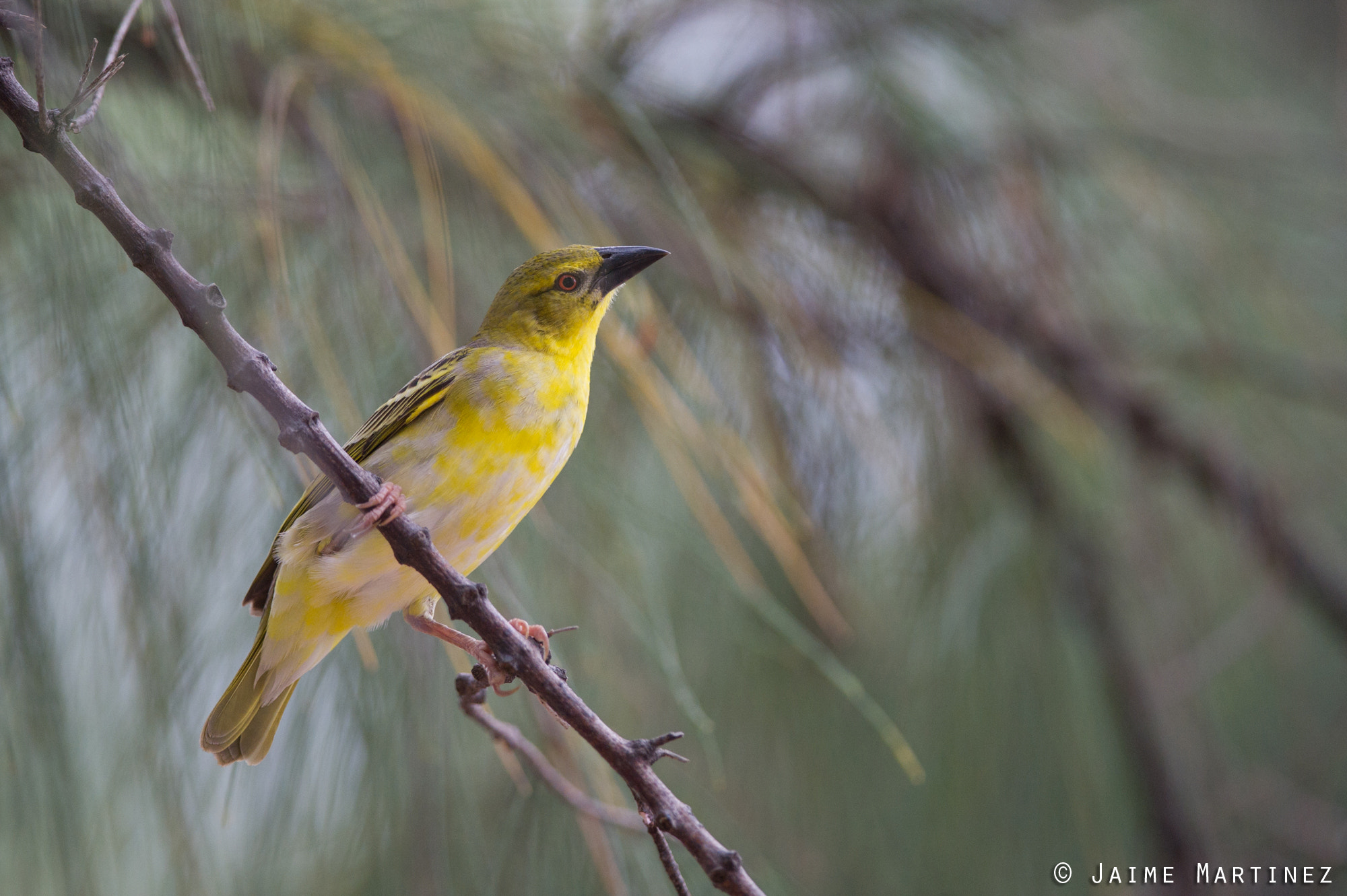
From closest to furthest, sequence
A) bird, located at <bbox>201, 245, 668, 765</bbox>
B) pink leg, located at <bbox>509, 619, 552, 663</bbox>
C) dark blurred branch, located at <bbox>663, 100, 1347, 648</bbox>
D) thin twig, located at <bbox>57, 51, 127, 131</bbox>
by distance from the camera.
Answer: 1. thin twig, located at <bbox>57, 51, 127, 131</bbox>
2. pink leg, located at <bbox>509, 619, 552, 663</bbox>
3. bird, located at <bbox>201, 245, 668, 765</bbox>
4. dark blurred branch, located at <bbox>663, 100, 1347, 648</bbox>

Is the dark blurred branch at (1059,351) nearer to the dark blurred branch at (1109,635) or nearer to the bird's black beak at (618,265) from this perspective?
the dark blurred branch at (1109,635)

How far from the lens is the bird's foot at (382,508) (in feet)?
3.31

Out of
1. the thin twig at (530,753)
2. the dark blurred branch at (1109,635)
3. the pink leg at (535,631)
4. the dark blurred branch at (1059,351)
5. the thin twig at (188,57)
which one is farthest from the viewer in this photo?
the dark blurred branch at (1059,351)

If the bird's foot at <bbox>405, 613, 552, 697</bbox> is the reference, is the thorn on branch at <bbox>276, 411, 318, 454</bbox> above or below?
above

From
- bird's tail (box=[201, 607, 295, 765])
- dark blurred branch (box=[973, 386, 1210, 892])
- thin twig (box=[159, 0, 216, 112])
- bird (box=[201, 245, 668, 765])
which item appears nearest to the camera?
thin twig (box=[159, 0, 216, 112])

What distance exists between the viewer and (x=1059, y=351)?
95.7 inches

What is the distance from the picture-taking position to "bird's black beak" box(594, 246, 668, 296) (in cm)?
145

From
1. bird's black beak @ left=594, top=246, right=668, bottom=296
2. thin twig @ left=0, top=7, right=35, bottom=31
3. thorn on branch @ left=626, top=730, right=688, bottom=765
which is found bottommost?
thorn on branch @ left=626, top=730, right=688, bottom=765

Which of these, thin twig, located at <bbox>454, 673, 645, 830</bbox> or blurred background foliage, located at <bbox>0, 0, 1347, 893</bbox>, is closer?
thin twig, located at <bbox>454, 673, 645, 830</bbox>

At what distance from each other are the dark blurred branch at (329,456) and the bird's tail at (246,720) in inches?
24.0

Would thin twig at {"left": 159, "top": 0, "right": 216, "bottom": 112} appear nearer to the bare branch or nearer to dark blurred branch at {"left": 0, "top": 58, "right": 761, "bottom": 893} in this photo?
dark blurred branch at {"left": 0, "top": 58, "right": 761, "bottom": 893}

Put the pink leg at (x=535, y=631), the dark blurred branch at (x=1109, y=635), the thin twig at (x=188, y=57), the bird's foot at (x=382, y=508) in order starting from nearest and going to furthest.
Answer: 1. the thin twig at (x=188, y=57)
2. the bird's foot at (x=382, y=508)
3. the pink leg at (x=535, y=631)
4. the dark blurred branch at (x=1109, y=635)

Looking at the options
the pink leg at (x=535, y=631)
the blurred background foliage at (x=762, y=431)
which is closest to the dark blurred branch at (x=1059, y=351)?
the blurred background foliage at (x=762, y=431)

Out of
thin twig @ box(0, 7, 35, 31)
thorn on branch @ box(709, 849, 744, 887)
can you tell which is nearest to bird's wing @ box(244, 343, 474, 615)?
thin twig @ box(0, 7, 35, 31)
